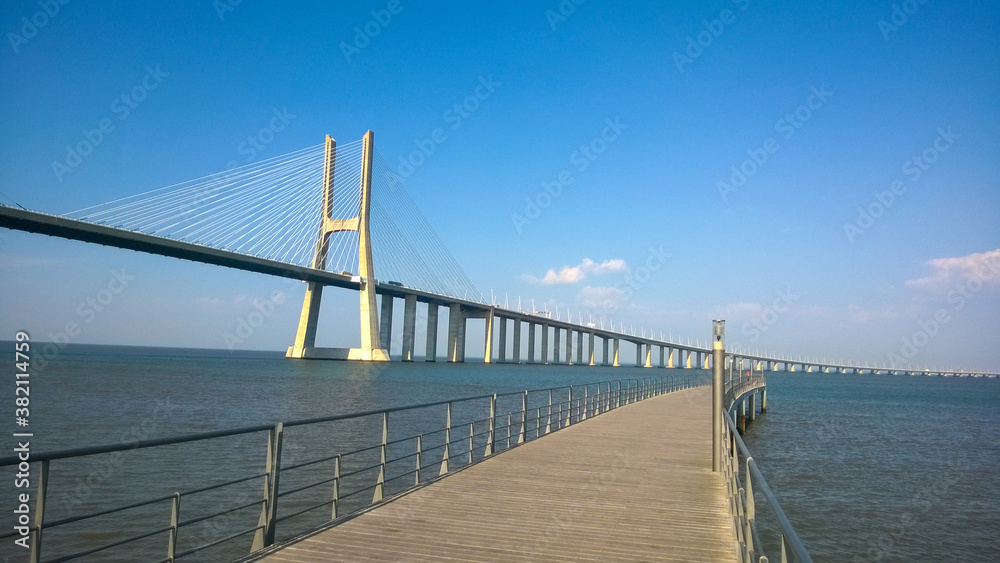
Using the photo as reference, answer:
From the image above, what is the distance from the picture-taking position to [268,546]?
5.47 meters

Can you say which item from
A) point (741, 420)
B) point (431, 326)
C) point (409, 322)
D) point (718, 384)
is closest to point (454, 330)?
point (431, 326)

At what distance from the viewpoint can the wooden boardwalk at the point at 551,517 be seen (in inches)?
211

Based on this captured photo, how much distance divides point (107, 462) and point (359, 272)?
168 feet

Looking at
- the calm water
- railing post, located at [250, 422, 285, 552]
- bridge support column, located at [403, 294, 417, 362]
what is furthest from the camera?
bridge support column, located at [403, 294, 417, 362]

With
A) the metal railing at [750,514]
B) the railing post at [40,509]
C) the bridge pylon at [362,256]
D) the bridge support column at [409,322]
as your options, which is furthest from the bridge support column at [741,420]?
the bridge support column at [409,322]

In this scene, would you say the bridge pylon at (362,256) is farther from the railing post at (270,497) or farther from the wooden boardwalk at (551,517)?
the railing post at (270,497)

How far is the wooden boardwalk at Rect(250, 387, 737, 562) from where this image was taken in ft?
17.5

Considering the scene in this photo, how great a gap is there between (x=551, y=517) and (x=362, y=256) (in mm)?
59580

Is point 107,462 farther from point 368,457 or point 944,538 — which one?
point 944,538

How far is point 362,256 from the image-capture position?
64.4m

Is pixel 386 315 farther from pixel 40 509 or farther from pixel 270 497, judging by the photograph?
pixel 40 509

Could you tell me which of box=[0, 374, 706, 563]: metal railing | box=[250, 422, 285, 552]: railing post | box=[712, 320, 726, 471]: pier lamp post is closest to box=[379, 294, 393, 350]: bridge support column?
box=[0, 374, 706, 563]: metal railing

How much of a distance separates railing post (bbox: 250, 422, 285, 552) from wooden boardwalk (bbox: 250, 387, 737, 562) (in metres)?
0.24

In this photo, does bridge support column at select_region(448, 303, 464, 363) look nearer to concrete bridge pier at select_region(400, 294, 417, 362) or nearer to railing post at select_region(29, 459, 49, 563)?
concrete bridge pier at select_region(400, 294, 417, 362)
